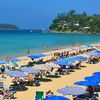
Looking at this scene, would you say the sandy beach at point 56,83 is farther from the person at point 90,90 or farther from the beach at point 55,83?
the person at point 90,90

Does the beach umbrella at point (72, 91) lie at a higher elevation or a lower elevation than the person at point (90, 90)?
higher

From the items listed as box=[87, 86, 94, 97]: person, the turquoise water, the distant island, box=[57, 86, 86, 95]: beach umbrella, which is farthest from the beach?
the distant island

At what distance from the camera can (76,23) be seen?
167m

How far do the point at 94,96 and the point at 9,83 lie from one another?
21.1ft

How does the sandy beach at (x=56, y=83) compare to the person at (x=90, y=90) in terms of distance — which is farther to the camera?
the sandy beach at (x=56, y=83)

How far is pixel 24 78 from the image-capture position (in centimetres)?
2067

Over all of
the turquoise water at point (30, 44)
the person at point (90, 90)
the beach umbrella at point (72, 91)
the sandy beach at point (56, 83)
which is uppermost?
the beach umbrella at point (72, 91)

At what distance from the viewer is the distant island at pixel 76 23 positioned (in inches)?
6383

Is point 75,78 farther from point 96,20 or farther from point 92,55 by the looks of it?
point 96,20

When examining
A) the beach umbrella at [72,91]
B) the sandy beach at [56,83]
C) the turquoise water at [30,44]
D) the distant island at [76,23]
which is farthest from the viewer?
the distant island at [76,23]

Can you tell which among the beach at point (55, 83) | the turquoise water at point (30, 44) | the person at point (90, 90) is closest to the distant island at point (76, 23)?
the turquoise water at point (30, 44)

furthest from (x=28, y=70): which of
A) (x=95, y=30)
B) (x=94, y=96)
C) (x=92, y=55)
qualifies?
(x=95, y=30)

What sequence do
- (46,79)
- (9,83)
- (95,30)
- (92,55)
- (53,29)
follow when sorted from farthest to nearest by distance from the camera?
1. (53,29)
2. (95,30)
3. (92,55)
4. (46,79)
5. (9,83)

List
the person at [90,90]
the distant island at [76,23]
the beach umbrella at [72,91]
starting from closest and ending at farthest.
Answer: the beach umbrella at [72,91]
the person at [90,90]
the distant island at [76,23]
